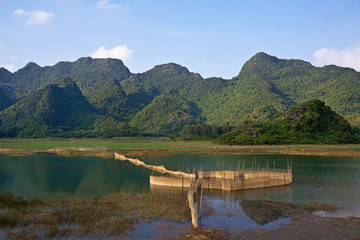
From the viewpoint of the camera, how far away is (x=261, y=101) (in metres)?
150

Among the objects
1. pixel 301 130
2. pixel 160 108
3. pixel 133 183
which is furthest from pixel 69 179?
pixel 160 108

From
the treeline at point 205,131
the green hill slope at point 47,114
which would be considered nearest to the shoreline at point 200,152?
the treeline at point 205,131

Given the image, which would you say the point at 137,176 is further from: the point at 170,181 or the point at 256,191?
the point at 256,191

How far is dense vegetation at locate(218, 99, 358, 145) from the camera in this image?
72.0 metres

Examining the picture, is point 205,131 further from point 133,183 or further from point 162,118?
point 133,183

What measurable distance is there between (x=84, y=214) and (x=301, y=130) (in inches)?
2828

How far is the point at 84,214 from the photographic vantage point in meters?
17.0

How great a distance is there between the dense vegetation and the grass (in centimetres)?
5529

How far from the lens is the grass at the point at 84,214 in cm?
1477

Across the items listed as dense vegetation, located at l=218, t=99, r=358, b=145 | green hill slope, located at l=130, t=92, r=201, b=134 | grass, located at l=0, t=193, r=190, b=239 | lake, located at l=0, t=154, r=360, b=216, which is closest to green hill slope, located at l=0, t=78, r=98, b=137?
green hill slope, located at l=130, t=92, r=201, b=134

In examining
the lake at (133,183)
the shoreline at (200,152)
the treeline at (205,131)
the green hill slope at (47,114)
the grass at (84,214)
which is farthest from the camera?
the green hill slope at (47,114)

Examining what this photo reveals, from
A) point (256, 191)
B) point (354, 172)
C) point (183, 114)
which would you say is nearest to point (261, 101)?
point (183, 114)

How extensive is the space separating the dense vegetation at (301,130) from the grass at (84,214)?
55.3 meters

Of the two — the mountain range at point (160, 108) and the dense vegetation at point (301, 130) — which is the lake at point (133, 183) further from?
the mountain range at point (160, 108)
